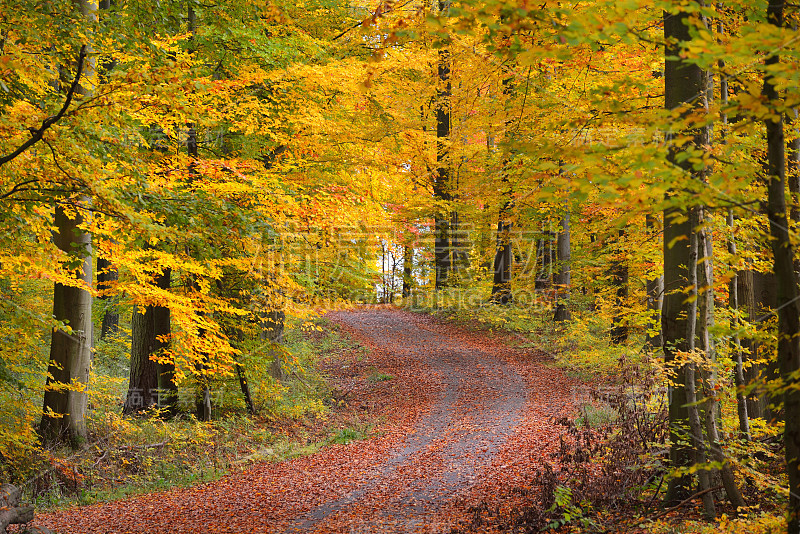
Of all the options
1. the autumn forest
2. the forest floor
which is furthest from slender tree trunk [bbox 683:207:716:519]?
the forest floor

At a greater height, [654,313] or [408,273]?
[408,273]

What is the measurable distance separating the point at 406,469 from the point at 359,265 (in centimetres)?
747

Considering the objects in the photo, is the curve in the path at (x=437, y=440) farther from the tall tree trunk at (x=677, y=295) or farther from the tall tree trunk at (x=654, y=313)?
the tall tree trunk at (x=654, y=313)

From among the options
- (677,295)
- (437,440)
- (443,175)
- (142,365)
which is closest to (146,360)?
(142,365)

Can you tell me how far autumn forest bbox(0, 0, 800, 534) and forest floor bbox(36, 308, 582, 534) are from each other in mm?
75

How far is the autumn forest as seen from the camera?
385 cm

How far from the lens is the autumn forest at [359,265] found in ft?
12.6

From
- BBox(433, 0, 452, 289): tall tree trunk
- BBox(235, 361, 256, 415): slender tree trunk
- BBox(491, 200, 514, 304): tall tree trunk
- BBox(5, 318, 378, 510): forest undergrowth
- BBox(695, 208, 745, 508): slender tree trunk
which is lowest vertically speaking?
BBox(5, 318, 378, 510): forest undergrowth

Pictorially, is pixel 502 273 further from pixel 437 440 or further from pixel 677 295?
pixel 677 295

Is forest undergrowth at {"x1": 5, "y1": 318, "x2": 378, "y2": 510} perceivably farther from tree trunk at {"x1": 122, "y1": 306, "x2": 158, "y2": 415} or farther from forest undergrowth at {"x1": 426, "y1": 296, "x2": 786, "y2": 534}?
forest undergrowth at {"x1": 426, "y1": 296, "x2": 786, "y2": 534}

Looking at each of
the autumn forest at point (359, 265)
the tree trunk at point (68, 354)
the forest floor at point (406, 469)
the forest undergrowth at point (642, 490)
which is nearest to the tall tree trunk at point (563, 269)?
the autumn forest at point (359, 265)

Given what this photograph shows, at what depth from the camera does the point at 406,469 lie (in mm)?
9086

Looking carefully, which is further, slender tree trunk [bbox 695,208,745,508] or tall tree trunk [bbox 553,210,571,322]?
tall tree trunk [bbox 553,210,571,322]

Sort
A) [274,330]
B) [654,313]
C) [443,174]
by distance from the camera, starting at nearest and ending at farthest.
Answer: [654,313] → [274,330] → [443,174]
